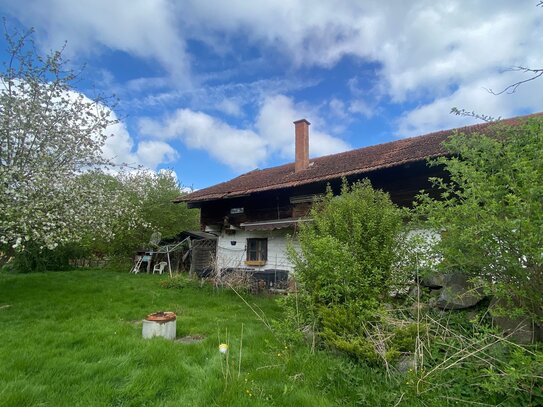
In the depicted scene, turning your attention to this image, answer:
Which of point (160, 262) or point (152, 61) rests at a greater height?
point (152, 61)

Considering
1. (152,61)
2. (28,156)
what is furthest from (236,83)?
(28,156)

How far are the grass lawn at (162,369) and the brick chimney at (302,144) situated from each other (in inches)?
314

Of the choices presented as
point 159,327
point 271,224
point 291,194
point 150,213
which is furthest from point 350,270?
point 150,213

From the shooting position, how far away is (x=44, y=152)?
23.8ft

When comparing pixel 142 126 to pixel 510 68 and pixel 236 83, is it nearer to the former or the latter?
pixel 236 83

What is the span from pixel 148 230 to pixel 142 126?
8.39 m

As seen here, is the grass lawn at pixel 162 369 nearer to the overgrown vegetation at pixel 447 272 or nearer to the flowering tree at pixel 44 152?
the overgrown vegetation at pixel 447 272

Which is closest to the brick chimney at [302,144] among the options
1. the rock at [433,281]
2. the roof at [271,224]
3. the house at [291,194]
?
the house at [291,194]

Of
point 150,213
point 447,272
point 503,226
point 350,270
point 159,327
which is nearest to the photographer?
point 503,226

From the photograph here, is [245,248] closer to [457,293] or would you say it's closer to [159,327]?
[159,327]

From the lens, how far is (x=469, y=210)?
10.0 ft

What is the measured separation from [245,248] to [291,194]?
308 centimetres

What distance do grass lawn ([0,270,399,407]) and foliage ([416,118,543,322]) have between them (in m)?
1.51

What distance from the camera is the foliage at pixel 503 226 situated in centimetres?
271
